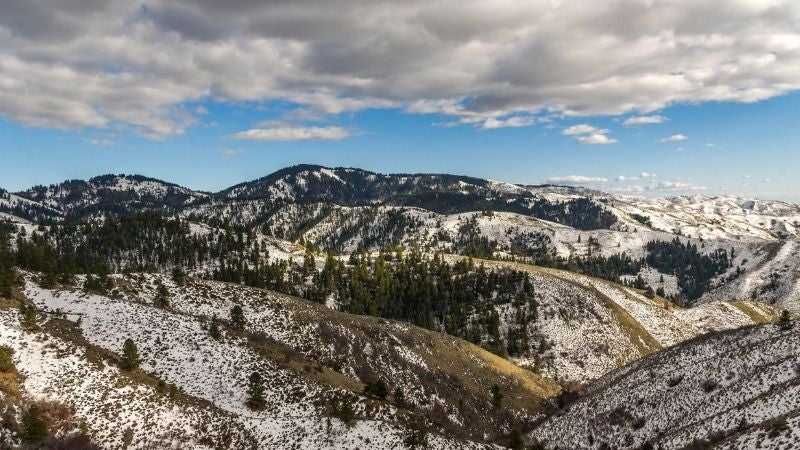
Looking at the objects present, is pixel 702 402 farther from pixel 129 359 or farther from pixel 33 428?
pixel 33 428

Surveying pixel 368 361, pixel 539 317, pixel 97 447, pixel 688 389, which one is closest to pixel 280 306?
pixel 368 361

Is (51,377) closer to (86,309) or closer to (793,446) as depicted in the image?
(86,309)

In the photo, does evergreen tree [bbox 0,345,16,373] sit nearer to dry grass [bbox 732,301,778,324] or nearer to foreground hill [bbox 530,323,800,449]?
foreground hill [bbox 530,323,800,449]

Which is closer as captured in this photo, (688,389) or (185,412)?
(185,412)

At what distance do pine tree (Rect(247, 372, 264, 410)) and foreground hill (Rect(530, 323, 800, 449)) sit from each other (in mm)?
36270

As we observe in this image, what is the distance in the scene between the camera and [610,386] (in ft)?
239

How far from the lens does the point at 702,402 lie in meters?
52.2

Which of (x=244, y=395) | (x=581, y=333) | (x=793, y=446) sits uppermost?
(x=793, y=446)

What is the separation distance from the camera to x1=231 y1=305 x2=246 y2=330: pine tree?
78.2 metres

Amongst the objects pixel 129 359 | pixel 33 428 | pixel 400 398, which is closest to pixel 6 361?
pixel 33 428

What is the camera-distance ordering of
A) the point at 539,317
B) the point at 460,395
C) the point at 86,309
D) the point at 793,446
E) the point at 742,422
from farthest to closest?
the point at 539,317
the point at 460,395
the point at 86,309
the point at 742,422
the point at 793,446

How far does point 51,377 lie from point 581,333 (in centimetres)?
12636

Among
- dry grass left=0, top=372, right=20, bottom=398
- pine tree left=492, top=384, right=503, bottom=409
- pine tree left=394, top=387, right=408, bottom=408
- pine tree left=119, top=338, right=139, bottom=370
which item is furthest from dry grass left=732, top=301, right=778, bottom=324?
dry grass left=0, top=372, right=20, bottom=398

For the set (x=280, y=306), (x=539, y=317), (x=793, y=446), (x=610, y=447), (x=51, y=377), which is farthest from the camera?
(x=539, y=317)
